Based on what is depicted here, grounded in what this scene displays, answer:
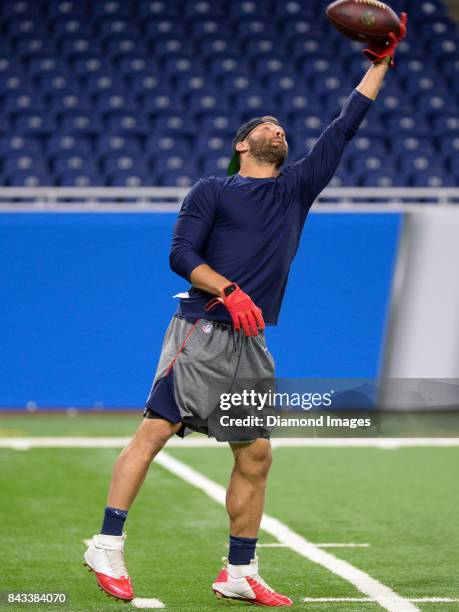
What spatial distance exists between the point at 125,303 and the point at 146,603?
256 inches

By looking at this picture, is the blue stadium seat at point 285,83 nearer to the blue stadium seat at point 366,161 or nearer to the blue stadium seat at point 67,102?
the blue stadium seat at point 366,161

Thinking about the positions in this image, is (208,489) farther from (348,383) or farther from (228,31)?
(228,31)

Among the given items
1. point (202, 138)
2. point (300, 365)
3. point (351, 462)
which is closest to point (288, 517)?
point (351, 462)

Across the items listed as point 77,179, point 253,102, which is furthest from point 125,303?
point 253,102

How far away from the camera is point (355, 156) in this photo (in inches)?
569

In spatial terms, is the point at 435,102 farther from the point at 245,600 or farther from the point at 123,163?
the point at 245,600

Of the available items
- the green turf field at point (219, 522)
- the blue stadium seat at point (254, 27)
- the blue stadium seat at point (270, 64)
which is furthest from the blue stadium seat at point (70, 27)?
the green turf field at point (219, 522)

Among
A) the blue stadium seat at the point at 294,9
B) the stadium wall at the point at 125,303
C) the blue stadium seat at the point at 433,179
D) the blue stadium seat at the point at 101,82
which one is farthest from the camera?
the blue stadium seat at the point at 294,9

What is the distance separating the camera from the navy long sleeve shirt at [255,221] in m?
4.29

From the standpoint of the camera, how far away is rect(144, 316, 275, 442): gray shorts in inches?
165

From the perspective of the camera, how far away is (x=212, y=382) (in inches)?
167

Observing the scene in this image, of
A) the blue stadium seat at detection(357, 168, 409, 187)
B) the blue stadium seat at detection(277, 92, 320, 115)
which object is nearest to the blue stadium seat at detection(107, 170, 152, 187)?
the blue stadium seat at detection(277, 92, 320, 115)

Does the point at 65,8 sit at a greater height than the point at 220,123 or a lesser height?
greater

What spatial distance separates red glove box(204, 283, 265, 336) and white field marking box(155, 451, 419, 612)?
3.58 ft
